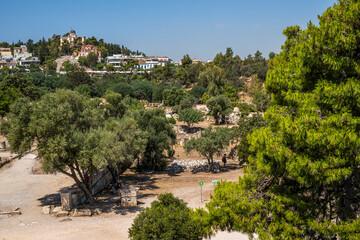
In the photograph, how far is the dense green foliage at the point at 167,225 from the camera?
27.9 ft

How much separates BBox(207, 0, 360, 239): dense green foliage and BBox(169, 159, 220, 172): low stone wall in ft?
56.3

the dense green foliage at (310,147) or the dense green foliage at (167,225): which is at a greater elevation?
the dense green foliage at (310,147)

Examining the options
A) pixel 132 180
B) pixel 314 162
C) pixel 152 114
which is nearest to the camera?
pixel 314 162

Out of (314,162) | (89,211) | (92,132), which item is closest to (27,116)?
(92,132)

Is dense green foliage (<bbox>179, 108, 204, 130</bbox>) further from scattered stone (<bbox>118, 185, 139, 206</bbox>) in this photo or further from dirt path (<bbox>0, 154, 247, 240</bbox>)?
scattered stone (<bbox>118, 185, 139, 206</bbox>)

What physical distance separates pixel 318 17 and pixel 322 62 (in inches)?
49.1

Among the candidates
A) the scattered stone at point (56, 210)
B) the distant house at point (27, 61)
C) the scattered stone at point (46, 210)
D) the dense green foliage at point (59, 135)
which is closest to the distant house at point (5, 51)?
the distant house at point (27, 61)

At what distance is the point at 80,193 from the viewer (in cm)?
1630

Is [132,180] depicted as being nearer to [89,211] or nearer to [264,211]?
[89,211]

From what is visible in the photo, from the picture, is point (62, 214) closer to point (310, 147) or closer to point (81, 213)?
point (81, 213)

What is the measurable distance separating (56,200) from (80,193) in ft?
Result: 5.35

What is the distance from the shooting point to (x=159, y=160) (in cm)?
2538

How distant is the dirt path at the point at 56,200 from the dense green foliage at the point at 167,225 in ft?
10.8

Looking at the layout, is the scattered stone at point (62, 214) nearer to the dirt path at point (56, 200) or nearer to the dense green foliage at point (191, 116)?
the dirt path at point (56, 200)
